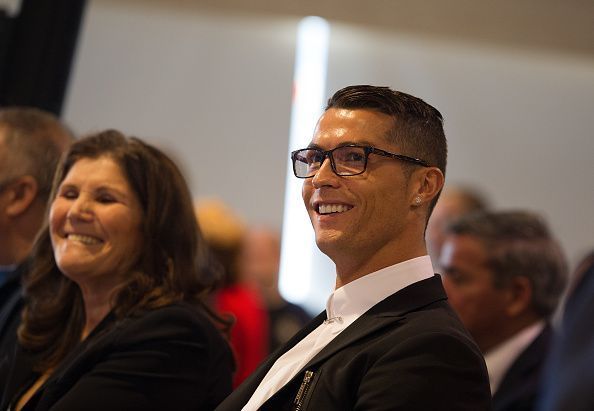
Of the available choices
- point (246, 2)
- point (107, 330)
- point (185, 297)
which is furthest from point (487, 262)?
point (246, 2)

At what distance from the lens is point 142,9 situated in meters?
6.70

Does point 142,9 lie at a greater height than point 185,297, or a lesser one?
greater

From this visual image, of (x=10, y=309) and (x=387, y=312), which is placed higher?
(x=387, y=312)

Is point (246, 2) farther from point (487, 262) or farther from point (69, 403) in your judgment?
point (69, 403)

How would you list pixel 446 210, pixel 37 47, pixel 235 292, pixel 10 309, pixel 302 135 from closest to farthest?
1. pixel 10 309
2. pixel 37 47
3. pixel 235 292
4. pixel 446 210
5. pixel 302 135

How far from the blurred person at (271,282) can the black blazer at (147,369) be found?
1.89m

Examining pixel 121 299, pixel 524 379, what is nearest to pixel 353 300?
pixel 121 299

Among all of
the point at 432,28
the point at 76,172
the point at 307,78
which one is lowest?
the point at 76,172

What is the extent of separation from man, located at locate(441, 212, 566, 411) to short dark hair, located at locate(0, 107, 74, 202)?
1.38 meters

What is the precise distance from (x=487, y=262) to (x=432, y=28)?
3.81 metres

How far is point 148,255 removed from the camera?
243 cm

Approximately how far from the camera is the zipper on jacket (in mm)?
1688

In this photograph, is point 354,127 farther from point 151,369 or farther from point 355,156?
point 151,369

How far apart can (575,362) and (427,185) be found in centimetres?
47
